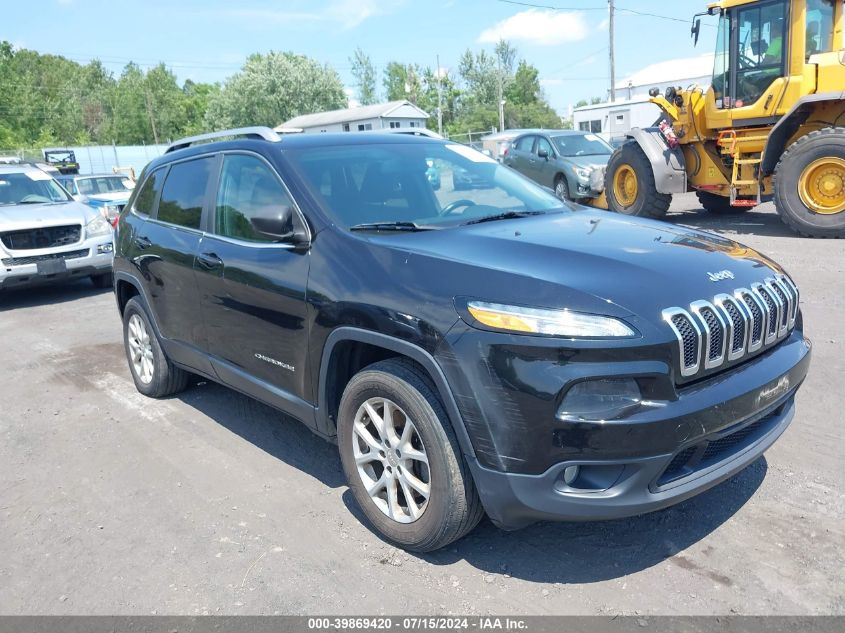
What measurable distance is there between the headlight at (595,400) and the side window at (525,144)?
14380mm

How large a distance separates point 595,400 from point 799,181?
344 inches

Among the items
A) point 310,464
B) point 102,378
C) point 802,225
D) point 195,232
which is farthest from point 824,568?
point 802,225

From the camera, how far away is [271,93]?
6756 centimetres

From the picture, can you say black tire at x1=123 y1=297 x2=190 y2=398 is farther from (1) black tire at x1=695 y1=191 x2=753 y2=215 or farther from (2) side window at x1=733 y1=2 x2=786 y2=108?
(1) black tire at x1=695 y1=191 x2=753 y2=215

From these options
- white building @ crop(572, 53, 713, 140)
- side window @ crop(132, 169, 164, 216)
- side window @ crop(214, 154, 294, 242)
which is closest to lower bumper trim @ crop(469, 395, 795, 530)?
side window @ crop(214, 154, 294, 242)

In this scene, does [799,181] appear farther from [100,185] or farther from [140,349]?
[100,185]

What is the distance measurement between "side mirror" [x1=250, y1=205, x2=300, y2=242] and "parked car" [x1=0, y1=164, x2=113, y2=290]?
6966 millimetres

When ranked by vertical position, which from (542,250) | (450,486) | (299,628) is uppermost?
(542,250)

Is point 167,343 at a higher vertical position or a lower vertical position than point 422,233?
lower

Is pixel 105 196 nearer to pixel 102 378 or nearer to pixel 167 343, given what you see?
pixel 102 378

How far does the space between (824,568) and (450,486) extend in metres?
1.53

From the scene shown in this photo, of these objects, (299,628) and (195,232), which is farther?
(195,232)

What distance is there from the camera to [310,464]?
13.4 feet


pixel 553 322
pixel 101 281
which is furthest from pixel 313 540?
pixel 101 281
